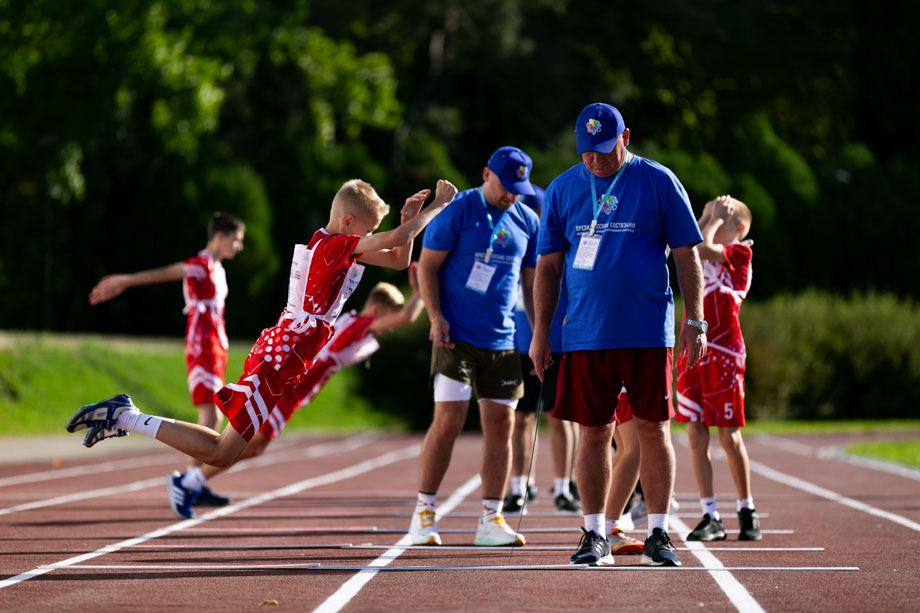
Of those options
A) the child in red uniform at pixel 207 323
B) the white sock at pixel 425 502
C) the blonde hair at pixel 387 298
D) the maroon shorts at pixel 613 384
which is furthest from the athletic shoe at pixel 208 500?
the maroon shorts at pixel 613 384

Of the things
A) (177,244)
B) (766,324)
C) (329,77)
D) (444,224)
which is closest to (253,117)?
(329,77)

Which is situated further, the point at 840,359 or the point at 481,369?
the point at 840,359

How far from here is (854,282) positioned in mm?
52219

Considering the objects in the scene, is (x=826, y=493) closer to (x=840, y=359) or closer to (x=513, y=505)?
(x=513, y=505)

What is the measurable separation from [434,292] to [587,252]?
1.59m

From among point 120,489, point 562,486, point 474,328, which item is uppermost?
point 474,328

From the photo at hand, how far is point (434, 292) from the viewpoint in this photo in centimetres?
952

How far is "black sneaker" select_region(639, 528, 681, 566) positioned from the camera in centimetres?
816

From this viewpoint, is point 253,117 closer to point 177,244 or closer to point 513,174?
point 177,244

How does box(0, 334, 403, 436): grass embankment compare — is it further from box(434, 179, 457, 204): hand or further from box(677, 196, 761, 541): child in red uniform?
box(434, 179, 457, 204): hand

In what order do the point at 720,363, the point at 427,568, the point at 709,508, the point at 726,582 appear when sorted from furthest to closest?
the point at 720,363 → the point at 709,508 → the point at 427,568 → the point at 726,582

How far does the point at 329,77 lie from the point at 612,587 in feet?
128

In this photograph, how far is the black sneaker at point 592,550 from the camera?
8164mm

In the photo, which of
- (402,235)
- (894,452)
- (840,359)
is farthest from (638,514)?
(840,359)
